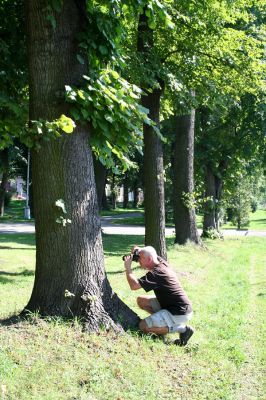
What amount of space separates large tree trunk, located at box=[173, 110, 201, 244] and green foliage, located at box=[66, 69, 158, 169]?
12174mm

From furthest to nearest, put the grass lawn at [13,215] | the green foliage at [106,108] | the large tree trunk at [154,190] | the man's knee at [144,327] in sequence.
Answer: the grass lawn at [13,215] < the large tree trunk at [154,190] < the man's knee at [144,327] < the green foliage at [106,108]

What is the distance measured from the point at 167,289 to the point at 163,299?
0.16 metres

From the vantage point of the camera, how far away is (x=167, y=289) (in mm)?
6543

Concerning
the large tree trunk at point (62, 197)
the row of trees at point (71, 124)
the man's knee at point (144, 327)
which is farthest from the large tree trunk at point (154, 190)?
the large tree trunk at point (62, 197)

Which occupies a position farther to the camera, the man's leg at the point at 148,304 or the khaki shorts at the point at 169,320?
the man's leg at the point at 148,304

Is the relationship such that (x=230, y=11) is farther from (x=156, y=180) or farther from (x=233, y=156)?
(x=233, y=156)

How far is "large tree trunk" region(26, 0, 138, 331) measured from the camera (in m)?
6.07

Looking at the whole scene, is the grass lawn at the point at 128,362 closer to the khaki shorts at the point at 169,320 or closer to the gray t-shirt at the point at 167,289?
the khaki shorts at the point at 169,320

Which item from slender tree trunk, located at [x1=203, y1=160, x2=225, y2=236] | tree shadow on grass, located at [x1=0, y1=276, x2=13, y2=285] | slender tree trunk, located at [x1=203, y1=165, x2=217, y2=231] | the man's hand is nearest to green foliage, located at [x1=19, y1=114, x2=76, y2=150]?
the man's hand

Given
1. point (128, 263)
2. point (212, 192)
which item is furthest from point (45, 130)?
point (212, 192)

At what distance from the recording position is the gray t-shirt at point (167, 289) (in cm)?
651

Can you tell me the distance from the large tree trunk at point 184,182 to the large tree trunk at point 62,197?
12.6m

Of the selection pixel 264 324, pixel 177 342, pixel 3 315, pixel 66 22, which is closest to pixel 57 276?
pixel 3 315

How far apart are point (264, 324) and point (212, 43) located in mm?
6777
